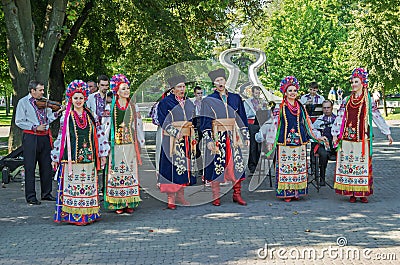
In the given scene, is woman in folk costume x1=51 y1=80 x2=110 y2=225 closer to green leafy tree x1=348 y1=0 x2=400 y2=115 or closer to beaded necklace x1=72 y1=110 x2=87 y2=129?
beaded necklace x1=72 y1=110 x2=87 y2=129

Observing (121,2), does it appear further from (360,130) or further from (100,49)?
(360,130)

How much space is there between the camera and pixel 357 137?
30.4 feet

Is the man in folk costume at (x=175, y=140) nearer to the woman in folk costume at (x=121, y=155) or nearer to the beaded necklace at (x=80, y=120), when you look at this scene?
the woman in folk costume at (x=121, y=155)

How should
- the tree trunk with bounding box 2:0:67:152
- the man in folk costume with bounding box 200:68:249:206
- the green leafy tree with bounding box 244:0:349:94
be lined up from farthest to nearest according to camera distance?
1. the green leafy tree with bounding box 244:0:349:94
2. the tree trunk with bounding box 2:0:67:152
3. the man in folk costume with bounding box 200:68:249:206

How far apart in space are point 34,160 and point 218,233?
12.6ft

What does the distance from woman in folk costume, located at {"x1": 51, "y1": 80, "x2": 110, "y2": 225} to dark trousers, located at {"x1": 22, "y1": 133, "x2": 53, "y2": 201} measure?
1.65 metres

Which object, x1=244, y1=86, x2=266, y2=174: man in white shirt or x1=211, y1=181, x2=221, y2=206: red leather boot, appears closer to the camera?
x1=211, y1=181, x2=221, y2=206: red leather boot

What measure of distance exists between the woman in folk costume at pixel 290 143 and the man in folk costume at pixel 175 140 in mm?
1467

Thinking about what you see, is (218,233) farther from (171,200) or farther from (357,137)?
(357,137)

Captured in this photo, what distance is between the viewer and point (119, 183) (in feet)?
28.2

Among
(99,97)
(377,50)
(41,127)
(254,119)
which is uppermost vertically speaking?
(377,50)

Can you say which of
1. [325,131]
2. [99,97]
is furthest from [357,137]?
[99,97]

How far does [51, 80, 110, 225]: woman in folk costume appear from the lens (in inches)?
314

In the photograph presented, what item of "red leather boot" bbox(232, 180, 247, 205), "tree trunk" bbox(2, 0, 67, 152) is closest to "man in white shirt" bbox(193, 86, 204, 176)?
"red leather boot" bbox(232, 180, 247, 205)
